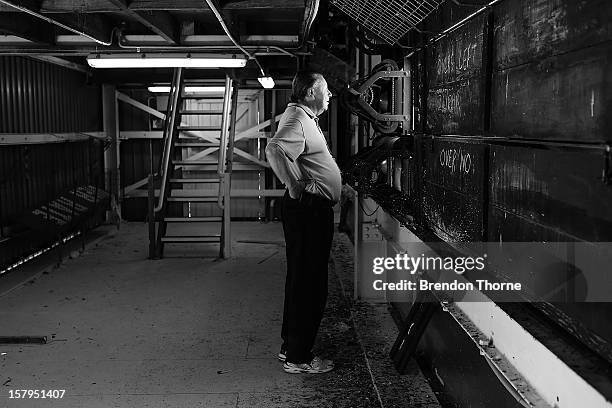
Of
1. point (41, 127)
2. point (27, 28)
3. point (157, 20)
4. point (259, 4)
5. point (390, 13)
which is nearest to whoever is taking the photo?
point (390, 13)

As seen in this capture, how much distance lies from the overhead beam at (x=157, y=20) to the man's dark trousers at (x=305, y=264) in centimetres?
169

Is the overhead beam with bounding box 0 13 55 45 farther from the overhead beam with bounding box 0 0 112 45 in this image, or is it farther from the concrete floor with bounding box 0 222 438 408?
the concrete floor with bounding box 0 222 438 408

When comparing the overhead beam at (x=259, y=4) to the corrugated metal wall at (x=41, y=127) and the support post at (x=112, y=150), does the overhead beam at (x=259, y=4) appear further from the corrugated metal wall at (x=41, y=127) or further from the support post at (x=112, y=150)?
the support post at (x=112, y=150)

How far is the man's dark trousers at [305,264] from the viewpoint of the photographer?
3.94 m

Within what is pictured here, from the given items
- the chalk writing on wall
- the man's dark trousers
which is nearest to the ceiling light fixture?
the man's dark trousers

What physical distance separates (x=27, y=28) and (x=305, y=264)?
3290 millimetres

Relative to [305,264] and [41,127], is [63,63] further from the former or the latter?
[305,264]

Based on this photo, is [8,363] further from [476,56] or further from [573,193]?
[573,193]

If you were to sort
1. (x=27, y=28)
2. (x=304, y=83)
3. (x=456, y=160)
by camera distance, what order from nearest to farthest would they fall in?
(x=456, y=160) → (x=304, y=83) → (x=27, y=28)

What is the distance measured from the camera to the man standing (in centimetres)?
390

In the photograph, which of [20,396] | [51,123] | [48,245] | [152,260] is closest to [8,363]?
[20,396]

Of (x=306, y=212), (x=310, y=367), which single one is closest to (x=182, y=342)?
(x=310, y=367)

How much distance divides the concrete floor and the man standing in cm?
25

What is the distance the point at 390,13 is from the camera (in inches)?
150
